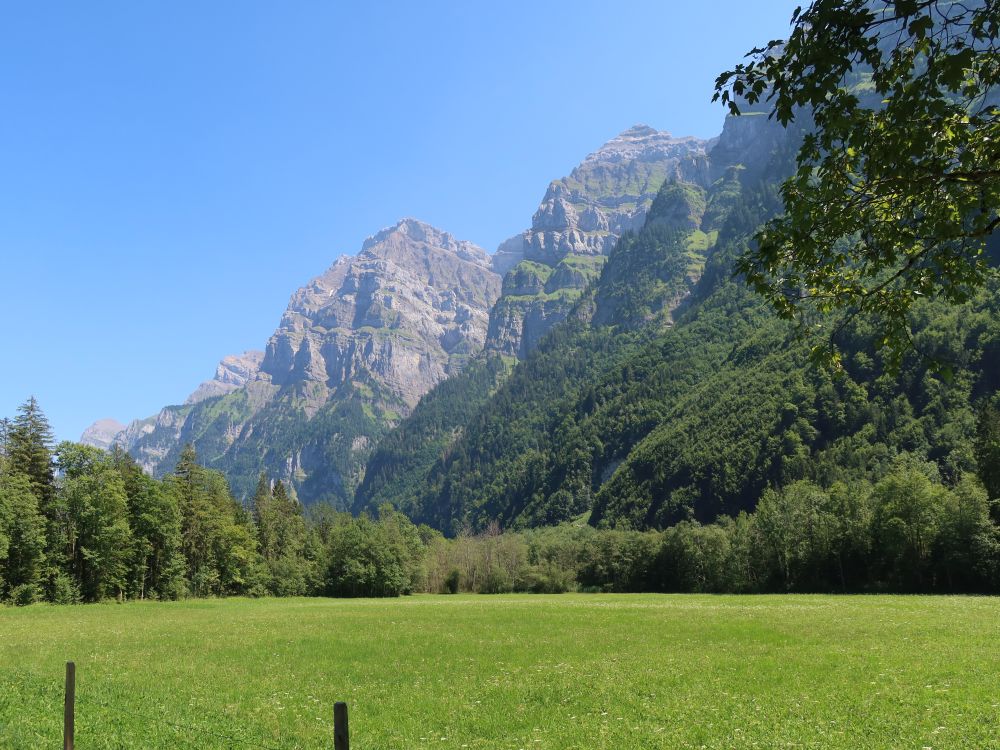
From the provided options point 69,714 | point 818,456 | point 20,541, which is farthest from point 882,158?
point 818,456

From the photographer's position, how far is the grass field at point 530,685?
657 inches

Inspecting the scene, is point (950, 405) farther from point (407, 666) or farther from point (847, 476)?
point (407, 666)

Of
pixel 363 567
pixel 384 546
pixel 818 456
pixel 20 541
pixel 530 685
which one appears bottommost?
pixel 363 567

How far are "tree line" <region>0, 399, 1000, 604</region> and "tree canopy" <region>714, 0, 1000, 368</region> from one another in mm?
77267

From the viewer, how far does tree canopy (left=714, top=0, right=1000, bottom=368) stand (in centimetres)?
730

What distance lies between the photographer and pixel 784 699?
19891 millimetres

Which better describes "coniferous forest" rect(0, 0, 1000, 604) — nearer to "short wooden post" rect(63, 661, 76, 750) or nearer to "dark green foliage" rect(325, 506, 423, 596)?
"dark green foliage" rect(325, 506, 423, 596)

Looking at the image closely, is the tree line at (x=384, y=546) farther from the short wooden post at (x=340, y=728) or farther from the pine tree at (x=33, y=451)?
the short wooden post at (x=340, y=728)

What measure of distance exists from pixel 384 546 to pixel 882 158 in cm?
11281

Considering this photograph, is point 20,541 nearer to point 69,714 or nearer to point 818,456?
point 69,714

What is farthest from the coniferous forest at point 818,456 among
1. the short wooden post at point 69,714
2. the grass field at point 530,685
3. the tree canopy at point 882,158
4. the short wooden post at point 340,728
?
the short wooden post at point 69,714

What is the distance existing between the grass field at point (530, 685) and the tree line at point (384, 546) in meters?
32.1

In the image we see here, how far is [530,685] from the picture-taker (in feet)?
78.7

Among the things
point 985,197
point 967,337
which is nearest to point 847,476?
point 967,337
